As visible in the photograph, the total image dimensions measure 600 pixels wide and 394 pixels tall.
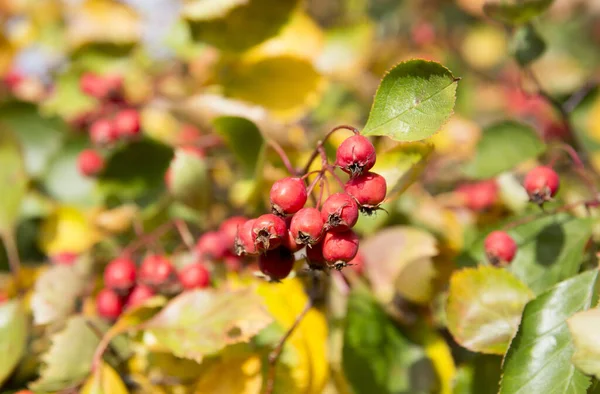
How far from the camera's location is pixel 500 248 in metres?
0.84

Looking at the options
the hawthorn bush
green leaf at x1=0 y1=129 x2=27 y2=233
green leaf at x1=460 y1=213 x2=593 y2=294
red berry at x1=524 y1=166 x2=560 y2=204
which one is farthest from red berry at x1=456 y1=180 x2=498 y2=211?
green leaf at x1=0 y1=129 x2=27 y2=233

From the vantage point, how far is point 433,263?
1015 millimetres

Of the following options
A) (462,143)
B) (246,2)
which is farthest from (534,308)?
(462,143)

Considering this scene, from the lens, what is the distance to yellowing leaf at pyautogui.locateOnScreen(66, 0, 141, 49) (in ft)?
4.91

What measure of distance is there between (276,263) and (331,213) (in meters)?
0.12

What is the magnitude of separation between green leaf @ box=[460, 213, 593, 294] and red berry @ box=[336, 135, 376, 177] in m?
0.38

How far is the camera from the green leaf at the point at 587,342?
59cm

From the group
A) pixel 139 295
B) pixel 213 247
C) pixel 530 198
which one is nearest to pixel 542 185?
pixel 530 198

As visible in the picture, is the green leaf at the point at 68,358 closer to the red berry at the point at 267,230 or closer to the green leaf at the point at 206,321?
the green leaf at the point at 206,321

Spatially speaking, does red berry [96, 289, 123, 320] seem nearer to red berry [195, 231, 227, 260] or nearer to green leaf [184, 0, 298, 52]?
red berry [195, 231, 227, 260]

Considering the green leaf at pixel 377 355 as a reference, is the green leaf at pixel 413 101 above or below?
above

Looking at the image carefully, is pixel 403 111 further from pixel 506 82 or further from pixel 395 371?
pixel 506 82

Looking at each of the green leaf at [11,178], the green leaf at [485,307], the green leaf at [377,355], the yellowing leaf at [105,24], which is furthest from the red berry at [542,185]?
the yellowing leaf at [105,24]

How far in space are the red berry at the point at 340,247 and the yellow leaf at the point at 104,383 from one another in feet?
1.45
